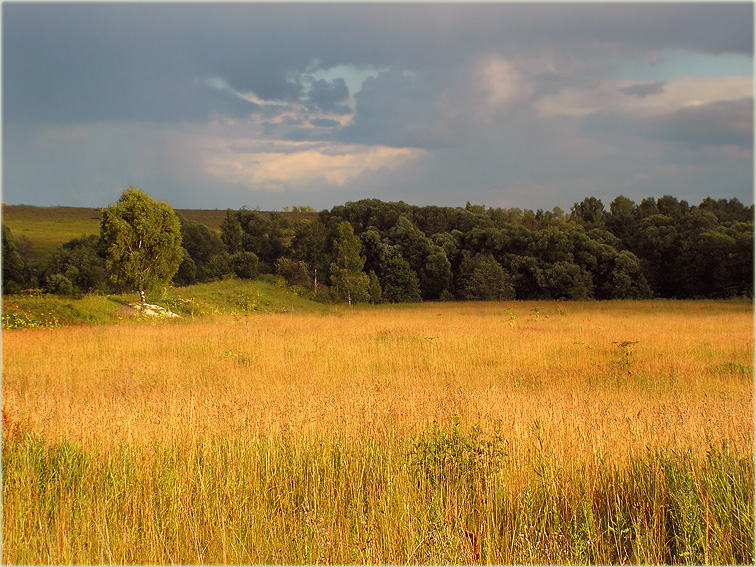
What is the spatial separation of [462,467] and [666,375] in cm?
771

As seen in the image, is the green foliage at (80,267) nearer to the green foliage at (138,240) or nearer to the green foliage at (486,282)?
the green foliage at (138,240)

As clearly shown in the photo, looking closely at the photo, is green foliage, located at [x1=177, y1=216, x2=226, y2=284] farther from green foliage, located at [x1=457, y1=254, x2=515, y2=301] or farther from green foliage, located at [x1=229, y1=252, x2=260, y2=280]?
green foliage, located at [x1=457, y1=254, x2=515, y2=301]

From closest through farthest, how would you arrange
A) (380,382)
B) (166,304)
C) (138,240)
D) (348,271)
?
(380,382) → (138,240) → (166,304) → (348,271)

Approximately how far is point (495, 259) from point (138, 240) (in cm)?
3805

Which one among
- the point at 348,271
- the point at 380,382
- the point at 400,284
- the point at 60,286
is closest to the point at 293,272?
the point at 348,271

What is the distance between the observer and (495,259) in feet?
182

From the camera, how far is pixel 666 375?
10.6 metres

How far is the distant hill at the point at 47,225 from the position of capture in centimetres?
6562

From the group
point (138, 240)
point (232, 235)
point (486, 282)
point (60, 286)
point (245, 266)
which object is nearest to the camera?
point (138, 240)

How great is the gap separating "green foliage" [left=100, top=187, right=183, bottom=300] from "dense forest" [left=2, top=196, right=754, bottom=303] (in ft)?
61.3

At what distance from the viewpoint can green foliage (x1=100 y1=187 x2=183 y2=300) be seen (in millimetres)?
24766

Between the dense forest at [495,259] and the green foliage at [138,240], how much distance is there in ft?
61.3


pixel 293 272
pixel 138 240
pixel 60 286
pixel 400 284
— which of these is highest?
pixel 138 240

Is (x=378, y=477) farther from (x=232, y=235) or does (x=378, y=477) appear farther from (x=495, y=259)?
(x=232, y=235)
